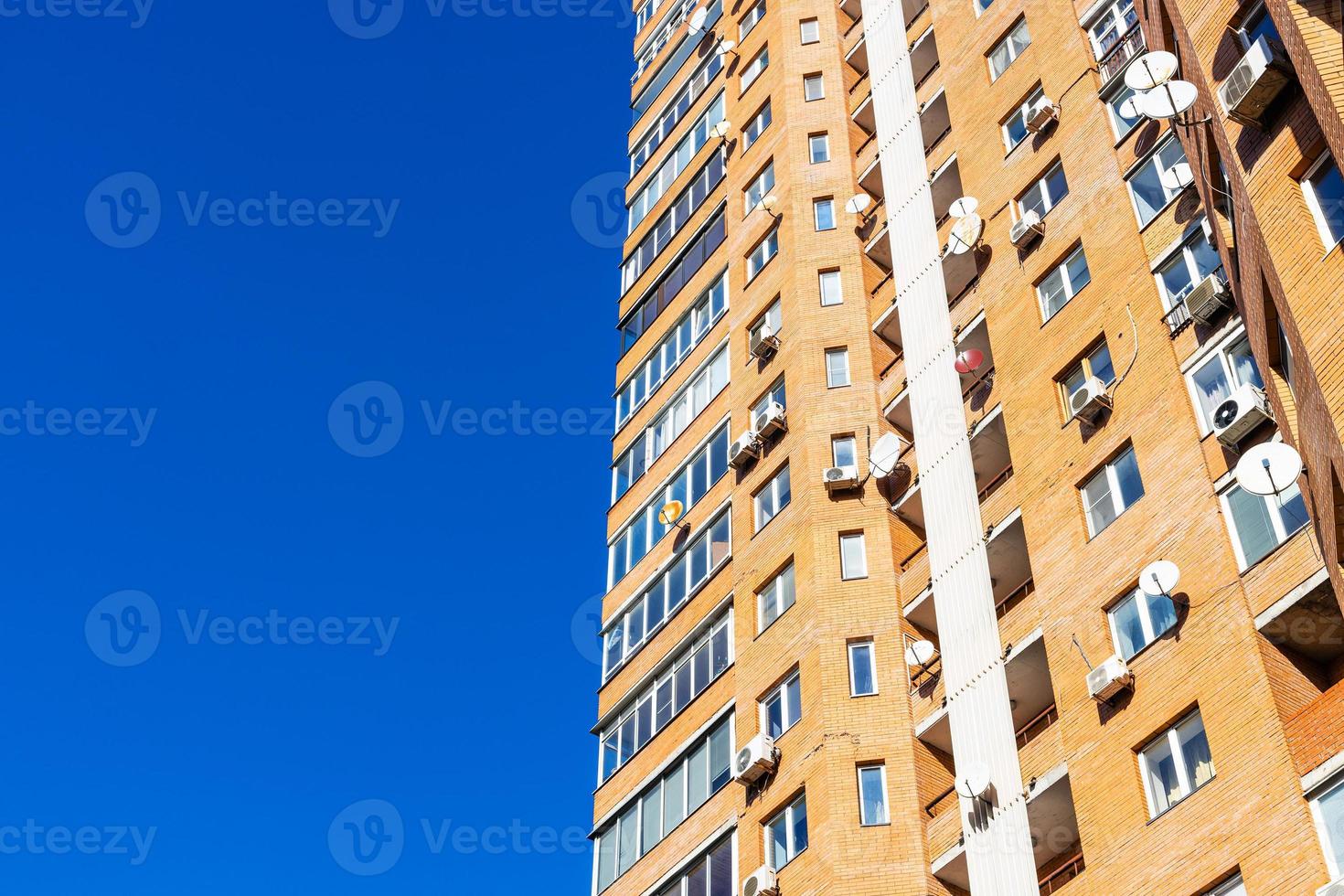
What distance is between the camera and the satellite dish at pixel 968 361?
29.5 meters

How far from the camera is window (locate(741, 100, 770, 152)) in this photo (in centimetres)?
4144

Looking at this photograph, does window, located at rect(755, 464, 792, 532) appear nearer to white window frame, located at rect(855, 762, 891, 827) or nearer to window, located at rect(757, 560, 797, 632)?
window, located at rect(757, 560, 797, 632)

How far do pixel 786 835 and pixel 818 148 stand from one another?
1864cm

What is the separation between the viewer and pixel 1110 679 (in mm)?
22109

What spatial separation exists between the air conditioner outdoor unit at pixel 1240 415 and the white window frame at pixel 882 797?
319 inches

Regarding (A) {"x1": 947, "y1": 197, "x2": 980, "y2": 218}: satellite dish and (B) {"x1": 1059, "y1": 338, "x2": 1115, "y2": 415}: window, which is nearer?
(B) {"x1": 1059, "y1": 338, "x2": 1115, "y2": 415}: window

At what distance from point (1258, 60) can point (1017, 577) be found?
10.9m

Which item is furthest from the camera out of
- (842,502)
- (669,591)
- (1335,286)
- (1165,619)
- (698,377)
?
(698,377)

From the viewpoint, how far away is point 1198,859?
19.6m

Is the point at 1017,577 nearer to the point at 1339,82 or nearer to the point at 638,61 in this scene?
the point at 1339,82

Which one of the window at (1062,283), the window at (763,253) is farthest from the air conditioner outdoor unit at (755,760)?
the window at (763,253)

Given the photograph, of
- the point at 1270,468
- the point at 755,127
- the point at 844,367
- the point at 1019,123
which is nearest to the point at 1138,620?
the point at 1270,468

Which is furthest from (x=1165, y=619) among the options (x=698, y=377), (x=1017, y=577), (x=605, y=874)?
(x=698, y=377)

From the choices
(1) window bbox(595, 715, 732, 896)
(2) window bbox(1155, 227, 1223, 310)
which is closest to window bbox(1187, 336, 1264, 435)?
(2) window bbox(1155, 227, 1223, 310)
